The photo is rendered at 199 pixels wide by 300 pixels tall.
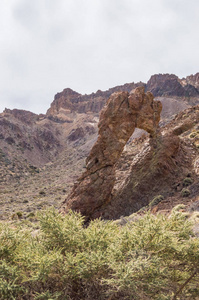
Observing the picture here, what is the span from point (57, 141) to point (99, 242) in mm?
102567

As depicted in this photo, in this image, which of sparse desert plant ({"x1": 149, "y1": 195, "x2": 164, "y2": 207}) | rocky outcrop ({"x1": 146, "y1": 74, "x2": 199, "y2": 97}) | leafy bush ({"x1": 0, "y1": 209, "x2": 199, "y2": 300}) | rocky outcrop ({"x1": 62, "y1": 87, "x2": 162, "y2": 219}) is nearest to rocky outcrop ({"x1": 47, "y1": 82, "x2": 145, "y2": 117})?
rocky outcrop ({"x1": 146, "y1": 74, "x2": 199, "y2": 97})

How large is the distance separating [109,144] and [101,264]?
14.4 m

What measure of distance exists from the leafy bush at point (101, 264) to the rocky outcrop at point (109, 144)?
11.4m

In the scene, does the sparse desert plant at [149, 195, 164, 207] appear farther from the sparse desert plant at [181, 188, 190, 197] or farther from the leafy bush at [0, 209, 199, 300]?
the leafy bush at [0, 209, 199, 300]

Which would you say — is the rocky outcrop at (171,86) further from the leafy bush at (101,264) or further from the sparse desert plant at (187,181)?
the leafy bush at (101,264)

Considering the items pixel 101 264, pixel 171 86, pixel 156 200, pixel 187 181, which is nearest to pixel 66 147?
pixel 171 86

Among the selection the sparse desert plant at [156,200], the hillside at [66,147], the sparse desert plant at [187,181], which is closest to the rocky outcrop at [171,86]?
the hillside at [66,147]

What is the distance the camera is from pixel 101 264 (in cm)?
435

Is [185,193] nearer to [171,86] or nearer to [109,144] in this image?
[109,144]

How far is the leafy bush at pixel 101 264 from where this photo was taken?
4.12m

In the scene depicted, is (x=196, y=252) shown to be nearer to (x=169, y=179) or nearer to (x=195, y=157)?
(x=169, y=179)

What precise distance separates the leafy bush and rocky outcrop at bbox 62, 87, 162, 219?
450 inches

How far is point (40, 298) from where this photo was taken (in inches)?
163

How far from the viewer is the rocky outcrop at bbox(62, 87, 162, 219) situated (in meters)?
17.0
